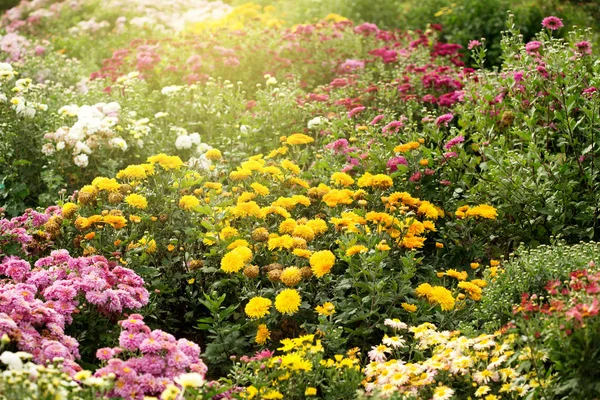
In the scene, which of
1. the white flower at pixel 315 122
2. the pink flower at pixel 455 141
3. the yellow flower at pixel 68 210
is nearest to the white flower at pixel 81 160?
the yellow flower at pixel 68 210

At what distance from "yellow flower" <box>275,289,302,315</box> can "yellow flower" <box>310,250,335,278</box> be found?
17cm

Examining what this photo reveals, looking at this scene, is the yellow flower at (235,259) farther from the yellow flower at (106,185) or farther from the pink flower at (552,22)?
the pink flower at (552,22)

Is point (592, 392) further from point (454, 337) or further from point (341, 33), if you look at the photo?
point (341, 33)

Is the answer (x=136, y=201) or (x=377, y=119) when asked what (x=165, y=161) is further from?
(x=377, y=119)

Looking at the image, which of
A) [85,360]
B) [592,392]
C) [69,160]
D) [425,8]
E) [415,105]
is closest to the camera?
[592,392]

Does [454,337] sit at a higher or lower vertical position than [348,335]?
higher

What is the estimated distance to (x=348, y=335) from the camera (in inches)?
159

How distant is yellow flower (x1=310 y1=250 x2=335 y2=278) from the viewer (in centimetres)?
395

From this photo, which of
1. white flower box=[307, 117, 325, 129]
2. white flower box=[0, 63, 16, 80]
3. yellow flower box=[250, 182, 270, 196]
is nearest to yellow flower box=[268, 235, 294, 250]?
yellow flower box=[250, 182, 270, 196]

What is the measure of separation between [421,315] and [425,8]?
780 cm

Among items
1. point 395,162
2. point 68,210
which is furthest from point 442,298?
point 68,210

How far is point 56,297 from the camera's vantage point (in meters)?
3.69

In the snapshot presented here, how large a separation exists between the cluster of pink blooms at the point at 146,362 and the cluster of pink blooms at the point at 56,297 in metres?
0.19

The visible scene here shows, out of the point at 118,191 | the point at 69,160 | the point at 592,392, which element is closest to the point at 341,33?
the point at 69,160
